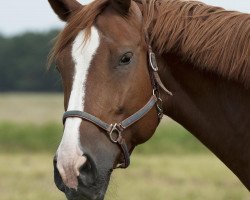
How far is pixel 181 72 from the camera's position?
4543 mm

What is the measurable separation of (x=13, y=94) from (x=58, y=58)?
245 ft

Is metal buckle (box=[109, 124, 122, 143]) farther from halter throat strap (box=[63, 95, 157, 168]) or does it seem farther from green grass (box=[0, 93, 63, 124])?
green grass (box=[0, 93, 63, 124])

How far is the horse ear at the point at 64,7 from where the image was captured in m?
4.62

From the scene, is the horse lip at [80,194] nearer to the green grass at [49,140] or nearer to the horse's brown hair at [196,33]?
the horse's brown hair at [196,33]

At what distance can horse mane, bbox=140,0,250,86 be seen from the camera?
4328 mm

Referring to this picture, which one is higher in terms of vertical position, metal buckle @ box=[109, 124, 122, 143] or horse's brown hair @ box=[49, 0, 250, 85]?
horse's brown hair @ box=[49, 0, 250, 85]

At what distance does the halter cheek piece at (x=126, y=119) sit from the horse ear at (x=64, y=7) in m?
0.65

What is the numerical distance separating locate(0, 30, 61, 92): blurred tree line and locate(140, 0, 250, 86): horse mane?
202 ft

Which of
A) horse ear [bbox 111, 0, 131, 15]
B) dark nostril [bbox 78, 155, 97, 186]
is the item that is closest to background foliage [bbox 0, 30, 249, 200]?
dark nostril [bbox 78, 155, 97, 186]

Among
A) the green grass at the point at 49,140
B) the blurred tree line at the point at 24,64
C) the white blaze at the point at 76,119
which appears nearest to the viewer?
the white blaze at the point at 76,119

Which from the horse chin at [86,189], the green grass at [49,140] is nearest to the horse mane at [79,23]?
the horse chin at [86,189]

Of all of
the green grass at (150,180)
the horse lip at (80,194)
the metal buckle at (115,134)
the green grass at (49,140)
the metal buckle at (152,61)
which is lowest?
the green grass at (49,140)

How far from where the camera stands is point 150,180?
49.1ft

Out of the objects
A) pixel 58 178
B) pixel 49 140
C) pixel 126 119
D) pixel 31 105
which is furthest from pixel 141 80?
pixel 31 105
